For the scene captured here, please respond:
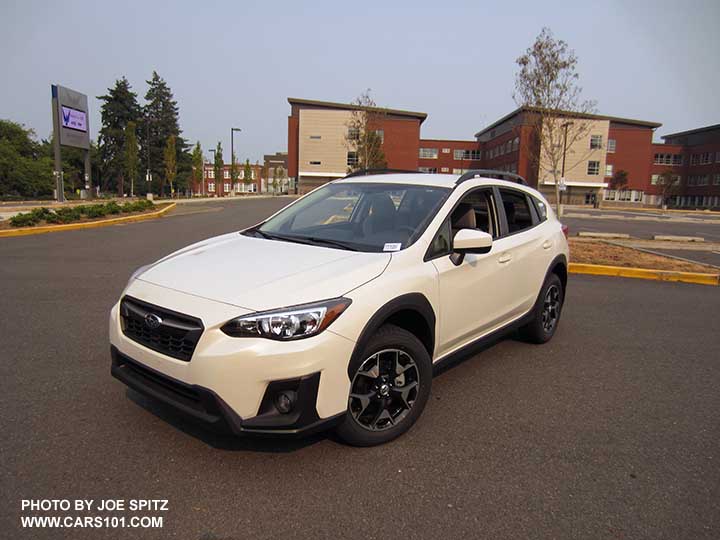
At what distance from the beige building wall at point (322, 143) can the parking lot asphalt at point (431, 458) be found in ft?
218

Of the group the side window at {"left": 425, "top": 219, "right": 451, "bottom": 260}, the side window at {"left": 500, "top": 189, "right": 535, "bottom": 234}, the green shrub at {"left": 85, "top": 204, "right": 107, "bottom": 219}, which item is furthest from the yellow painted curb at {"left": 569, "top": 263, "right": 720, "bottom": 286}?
the green shrub at {"left": 85, "top": 204, "right": 107, "bottom": 219}

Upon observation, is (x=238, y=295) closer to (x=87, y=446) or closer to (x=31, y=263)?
(x=87, y=446)

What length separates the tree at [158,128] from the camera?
73.6 meters

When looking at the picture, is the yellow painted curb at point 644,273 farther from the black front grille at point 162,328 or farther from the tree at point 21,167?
the tree at point 21,167

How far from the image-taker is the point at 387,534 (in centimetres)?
227

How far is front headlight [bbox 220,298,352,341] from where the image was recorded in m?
2.48

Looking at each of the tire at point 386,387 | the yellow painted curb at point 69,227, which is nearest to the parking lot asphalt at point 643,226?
the tire at point 386,387

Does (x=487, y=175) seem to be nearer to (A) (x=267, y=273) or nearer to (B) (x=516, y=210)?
(B) (x=516, y=210)

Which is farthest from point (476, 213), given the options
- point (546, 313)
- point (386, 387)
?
point (386, 387)

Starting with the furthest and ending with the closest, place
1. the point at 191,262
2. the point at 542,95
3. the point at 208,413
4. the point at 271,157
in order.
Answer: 1. the point at 271,157
2. the point at 542,95
3. the point at 191,262
4. the point at 208,413

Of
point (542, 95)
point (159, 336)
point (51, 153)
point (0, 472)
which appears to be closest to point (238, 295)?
point (159, 336)

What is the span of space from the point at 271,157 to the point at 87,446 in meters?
165

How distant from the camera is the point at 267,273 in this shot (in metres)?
2.85

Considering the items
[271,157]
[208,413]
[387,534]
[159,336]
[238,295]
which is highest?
[271,157]
